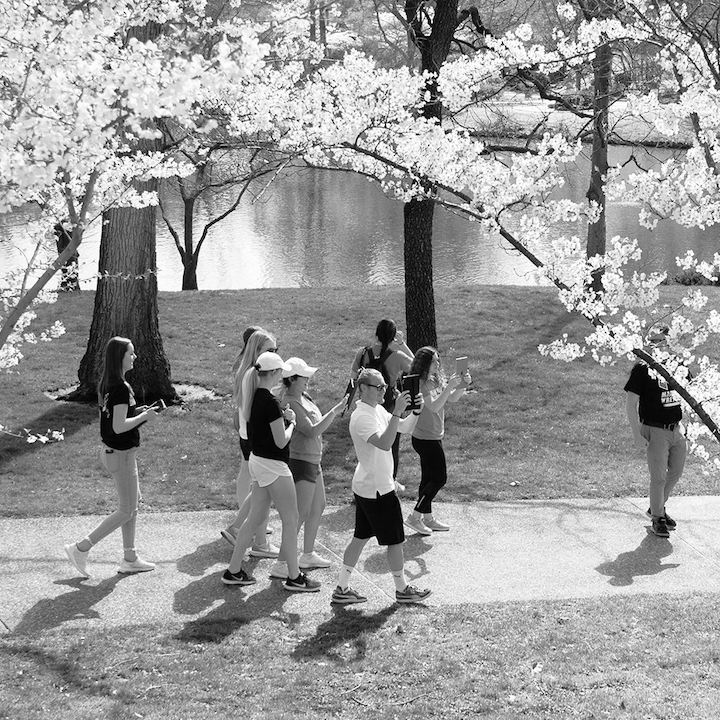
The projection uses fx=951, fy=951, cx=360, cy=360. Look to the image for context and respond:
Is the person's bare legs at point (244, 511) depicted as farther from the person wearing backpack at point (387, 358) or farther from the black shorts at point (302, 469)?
the person wearing backpack at point (387, 358)

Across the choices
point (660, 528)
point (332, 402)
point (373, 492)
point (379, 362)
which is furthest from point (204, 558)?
point (332, 402)

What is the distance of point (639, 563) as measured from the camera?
279 inches

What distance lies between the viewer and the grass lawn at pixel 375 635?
4836 mm

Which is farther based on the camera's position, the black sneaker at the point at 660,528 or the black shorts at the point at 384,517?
the black sneaker at the point at 660,528

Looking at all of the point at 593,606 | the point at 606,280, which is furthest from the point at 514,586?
the point at 606,280

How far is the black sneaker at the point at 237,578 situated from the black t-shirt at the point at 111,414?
3.55ft

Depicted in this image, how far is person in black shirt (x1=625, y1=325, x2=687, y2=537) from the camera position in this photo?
7504 mm

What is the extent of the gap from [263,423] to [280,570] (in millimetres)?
1125

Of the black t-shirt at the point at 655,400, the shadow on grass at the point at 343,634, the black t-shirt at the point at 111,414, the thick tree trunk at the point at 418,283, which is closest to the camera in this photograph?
the shadow on grass at the point at 343,634

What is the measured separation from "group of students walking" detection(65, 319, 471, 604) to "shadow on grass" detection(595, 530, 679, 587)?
60.8 inches

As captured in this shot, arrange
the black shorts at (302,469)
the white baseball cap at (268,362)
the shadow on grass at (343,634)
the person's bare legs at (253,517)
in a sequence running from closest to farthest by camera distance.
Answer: the shadow on grass at (343,634) < the white baseball cap at (268,362) < the person's bare legs at (253,517) < the black shorts at (302,469)

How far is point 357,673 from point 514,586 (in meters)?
1.78

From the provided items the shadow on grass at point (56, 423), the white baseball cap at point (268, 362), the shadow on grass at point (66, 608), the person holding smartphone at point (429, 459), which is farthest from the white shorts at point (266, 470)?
the shadow on grass at point (56, 423)

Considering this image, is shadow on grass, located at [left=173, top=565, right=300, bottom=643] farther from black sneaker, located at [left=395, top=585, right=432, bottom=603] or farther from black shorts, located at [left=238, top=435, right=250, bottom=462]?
black shorts, located at [left=238, top=435, right=250, bottom=462]
